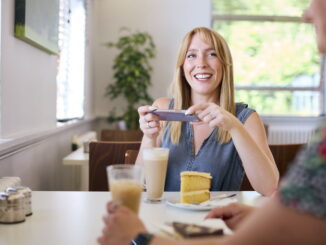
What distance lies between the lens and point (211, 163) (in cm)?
176

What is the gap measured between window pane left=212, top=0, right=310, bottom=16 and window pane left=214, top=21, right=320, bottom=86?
152mm

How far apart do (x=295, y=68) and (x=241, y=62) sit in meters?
0.76

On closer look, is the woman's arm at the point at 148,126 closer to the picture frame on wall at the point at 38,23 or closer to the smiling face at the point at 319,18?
the picture frame on wall at the point at 38,23

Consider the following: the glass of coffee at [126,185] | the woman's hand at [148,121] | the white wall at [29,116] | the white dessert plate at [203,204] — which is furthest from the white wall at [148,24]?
the glass of coffee at [126,185]

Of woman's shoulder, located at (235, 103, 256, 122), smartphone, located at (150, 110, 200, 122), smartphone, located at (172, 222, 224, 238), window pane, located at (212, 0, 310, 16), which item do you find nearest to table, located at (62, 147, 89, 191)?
woman's shoulder, located at (235, 103, 256, 122)

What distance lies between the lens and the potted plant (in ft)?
17.5

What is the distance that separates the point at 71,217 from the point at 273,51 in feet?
17.2

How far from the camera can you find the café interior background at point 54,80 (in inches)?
81.1

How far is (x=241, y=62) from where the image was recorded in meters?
5.99

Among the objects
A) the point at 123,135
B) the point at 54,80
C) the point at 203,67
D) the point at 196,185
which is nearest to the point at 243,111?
the point at 203,67

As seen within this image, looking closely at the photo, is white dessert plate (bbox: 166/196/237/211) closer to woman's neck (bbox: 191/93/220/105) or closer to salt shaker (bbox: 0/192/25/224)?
salt shaker (bbox: 0/192/25/224)

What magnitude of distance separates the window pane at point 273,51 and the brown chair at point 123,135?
3.14 meters

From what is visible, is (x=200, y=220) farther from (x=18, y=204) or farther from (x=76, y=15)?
(x=76, y=15)

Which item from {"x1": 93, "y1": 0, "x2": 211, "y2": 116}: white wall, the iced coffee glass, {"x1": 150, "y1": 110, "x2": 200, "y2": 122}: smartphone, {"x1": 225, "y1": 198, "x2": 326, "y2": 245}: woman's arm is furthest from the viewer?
{"x1": 93, "y1": 0, "x2": 211, "y2": 116}: white wall
